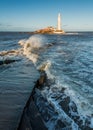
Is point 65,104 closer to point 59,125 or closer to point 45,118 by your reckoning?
point 45,118

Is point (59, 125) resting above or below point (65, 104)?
above

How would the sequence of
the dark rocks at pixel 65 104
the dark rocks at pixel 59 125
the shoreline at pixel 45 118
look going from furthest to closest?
the dark rocks at pixel 65 104 < the dark rocks at pixel 59 125 < the shoreline at pixel 45 118

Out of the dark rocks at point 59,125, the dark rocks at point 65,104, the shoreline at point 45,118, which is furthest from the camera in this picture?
the dark rocks at point 65,104

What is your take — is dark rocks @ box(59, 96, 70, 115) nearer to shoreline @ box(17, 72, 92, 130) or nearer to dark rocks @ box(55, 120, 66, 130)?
shoreline @ box(17, 72, 92, 130)

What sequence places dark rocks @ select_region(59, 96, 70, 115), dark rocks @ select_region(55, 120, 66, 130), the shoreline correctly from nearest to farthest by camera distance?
the shoreline < dark rocks @ select_region(55, 120, 66, 130) < dark rocks @ select_region(59, 96, 70, 115)

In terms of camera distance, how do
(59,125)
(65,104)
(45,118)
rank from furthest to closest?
(65,104) < (45,118) < (59,125)

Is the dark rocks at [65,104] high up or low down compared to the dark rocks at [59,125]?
down

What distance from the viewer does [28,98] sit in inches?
230

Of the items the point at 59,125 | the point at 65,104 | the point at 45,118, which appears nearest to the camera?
the point at 59,125

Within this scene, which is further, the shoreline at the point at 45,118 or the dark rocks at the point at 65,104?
the dark rocks at the point at 65,104

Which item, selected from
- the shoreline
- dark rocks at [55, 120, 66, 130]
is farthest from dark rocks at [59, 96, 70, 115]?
dark rocks at [55, 120, 66, 130]

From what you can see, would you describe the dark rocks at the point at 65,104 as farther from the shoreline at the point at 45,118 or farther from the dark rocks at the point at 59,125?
the dark rocks at the point at 59,125

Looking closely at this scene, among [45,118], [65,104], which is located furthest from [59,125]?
[65,104]

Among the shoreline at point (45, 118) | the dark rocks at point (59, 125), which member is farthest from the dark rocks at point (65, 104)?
the dark rocks at point (59, 125)
